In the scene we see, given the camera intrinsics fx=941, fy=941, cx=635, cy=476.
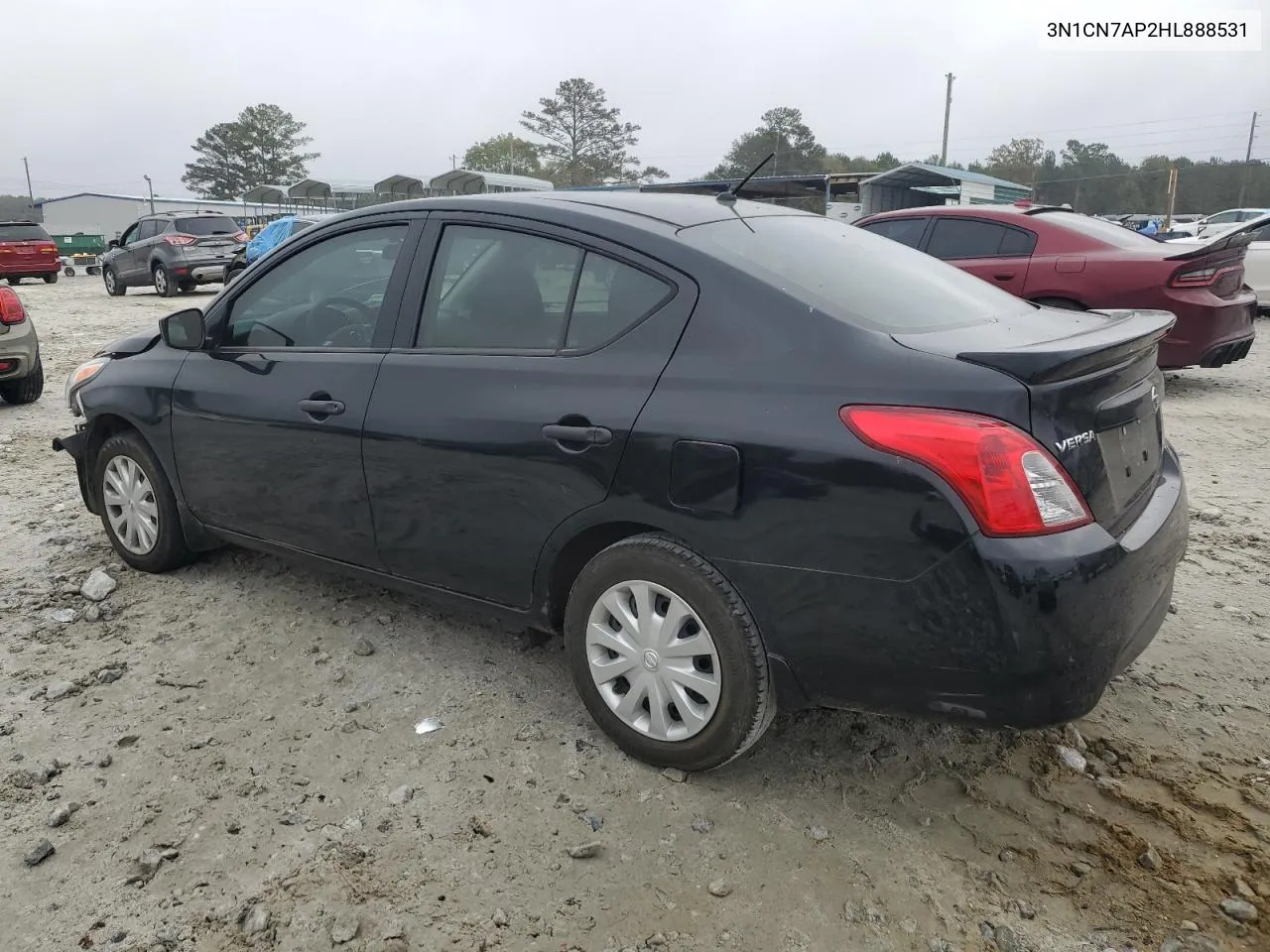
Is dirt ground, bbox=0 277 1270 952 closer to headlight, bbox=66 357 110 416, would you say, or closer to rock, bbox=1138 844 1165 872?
rock, bbox=1138 844 1165 872

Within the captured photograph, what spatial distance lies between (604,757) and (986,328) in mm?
1685

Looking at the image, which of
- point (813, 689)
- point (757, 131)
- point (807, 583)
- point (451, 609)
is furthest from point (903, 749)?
point (757, 131)

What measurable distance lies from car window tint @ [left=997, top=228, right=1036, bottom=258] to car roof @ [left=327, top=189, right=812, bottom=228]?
477 centimetres

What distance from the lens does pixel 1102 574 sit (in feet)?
7.13

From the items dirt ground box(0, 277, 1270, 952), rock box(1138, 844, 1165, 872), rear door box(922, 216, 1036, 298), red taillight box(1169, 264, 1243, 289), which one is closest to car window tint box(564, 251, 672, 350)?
dirt ground box(0, 277, 1270, 952)

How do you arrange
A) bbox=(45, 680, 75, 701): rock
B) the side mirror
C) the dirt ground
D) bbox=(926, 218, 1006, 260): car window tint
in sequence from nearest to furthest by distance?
the dirt ground
bbox=(45, 680, 75, 701): rock
the side mirror
bbox=(926, 218, 1006, 260): car window tint

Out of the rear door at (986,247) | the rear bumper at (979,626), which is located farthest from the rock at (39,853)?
the rear door at (986,247)

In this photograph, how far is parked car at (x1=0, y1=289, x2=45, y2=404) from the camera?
26.2 ft

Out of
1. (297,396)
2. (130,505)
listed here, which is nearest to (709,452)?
(297,396)

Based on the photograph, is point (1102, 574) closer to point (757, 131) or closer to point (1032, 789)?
point (1032, 789)

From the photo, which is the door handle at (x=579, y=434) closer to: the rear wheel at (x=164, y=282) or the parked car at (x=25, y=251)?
the rear wheel at (x=164, y=282)

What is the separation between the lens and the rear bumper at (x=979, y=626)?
2113 millimetres

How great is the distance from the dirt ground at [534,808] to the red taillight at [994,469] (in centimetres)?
91

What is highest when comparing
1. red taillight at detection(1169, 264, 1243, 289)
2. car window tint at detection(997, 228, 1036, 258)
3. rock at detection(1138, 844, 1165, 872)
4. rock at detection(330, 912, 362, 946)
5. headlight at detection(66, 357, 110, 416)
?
car window tint at detection(997, 228, 1036, 258)
